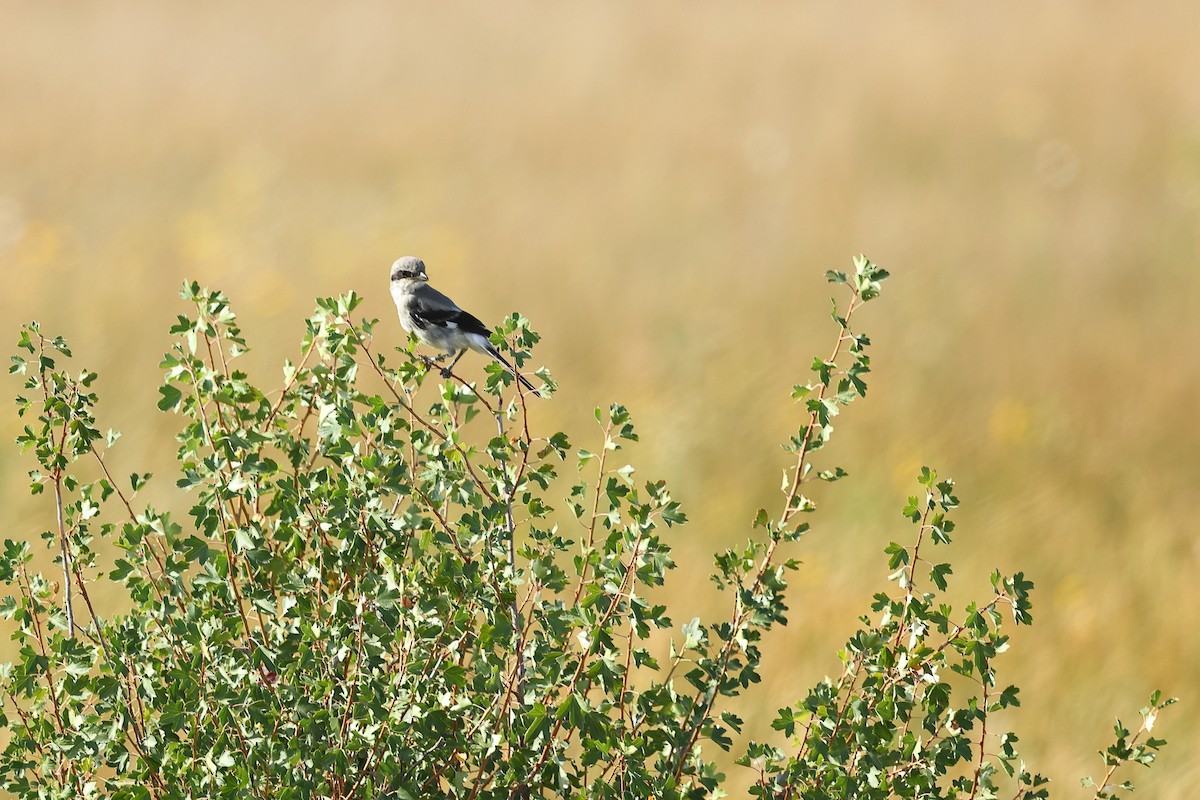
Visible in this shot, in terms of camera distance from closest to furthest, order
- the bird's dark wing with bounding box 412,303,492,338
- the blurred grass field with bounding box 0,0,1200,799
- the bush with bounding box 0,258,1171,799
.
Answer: the bush with bounding box 0,258,1171,799, the bird's dark wing with bounding box 412,303,492,338, the blurred grass field with bounding box 0,0,1200,799

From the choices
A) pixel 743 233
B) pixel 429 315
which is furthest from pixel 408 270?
pixel 743 233

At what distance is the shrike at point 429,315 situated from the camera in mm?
3729

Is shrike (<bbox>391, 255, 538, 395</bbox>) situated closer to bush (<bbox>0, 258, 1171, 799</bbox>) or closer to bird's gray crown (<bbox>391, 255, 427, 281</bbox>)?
bird's gray crown (<bbox>391, 255, 427, 281</bbox>)

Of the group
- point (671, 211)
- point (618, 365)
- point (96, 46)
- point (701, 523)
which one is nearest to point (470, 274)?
point (618, 365)

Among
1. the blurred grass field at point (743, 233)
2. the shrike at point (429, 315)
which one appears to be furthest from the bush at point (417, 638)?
the blurred grass field at point (743, 233)

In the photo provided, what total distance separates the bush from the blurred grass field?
2.35 m

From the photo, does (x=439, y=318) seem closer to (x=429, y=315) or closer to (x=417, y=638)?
(x=429, y=315)

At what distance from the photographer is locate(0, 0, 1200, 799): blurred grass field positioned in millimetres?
6246

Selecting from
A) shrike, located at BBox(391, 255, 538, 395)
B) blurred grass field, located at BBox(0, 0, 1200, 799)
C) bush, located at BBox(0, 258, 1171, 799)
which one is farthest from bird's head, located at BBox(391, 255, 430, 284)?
blurred grass field, located at BBox(0, 0, 1200, 799)

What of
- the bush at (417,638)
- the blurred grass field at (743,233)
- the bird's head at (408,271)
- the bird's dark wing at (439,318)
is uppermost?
the blurred grass field at (743,233)

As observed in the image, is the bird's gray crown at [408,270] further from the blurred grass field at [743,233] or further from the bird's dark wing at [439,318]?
the blurred grass field at [743,233]

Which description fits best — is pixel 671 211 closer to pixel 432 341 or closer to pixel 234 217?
pixel 234 217

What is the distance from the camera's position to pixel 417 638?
2.43 metres

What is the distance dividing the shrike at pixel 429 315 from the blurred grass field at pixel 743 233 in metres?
1.84
